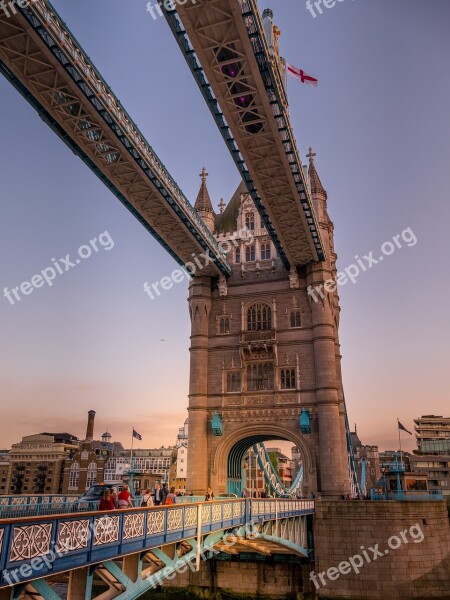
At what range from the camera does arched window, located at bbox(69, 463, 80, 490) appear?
96.0m

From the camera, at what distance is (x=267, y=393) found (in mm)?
40469

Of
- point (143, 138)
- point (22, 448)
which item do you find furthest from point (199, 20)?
point (22, 448)

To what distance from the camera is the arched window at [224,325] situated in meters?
43.4

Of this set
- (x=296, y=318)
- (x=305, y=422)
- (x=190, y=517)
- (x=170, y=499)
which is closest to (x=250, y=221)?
(x=296, y=318)

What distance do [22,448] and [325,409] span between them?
84.5 metres

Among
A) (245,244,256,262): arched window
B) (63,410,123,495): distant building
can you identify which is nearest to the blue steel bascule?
(245,244,256,262): arched window

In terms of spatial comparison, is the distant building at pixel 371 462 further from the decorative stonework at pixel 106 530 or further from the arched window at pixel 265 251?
the decorative stonework at pixel 106 530

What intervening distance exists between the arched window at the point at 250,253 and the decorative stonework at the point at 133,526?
34576 millimetres

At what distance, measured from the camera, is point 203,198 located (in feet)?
155

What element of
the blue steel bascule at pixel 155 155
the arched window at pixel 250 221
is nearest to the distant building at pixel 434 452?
the arched window at pixel 250 221

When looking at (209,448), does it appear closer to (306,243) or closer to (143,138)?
(306,243)

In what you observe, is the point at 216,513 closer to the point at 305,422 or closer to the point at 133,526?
the point at 133,526

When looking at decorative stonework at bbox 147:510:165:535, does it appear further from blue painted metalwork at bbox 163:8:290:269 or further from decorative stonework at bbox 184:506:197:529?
blue painted metalwork at bbox 163:8:290:269

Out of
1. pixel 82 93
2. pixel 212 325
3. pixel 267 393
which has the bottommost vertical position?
pixel 267 393
